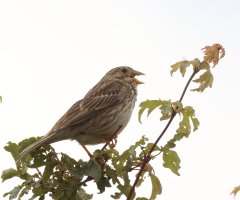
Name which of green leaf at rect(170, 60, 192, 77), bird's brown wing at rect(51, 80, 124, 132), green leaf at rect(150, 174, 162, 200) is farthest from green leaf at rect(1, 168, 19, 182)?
bird's brown wing at rect(51, 80, 124, 132)

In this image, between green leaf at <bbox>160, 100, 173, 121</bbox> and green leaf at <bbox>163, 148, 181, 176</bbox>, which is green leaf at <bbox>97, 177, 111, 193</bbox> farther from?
green leaf at <bbox>160, 100, 173, 121</bbox>

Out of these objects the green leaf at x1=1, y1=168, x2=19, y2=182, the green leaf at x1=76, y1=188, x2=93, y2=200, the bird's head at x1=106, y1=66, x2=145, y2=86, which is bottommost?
the green leaf at x1=76, y1=188, x2=93, y2=200

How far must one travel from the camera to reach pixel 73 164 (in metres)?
3.74

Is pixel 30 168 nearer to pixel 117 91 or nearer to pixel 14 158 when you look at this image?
pixel 14 158

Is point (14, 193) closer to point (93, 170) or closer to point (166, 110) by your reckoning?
point (93, 170)

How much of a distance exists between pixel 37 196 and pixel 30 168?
35 cm

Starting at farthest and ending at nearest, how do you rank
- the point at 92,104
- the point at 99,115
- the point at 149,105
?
1. the point at 92,104
2. the point at 99,115
3. the point at 149,105

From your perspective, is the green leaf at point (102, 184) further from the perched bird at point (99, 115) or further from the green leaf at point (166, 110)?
the perched bird at point (99, 115)

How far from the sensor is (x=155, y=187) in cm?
374

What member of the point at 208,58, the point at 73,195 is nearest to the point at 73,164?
the point at 73,195

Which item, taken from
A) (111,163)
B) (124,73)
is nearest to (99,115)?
(124,73)

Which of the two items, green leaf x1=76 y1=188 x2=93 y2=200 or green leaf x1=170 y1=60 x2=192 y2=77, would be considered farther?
green leaf x1=170 y1=60 x2=192 y2=77

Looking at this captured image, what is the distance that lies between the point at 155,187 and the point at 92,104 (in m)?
3.25

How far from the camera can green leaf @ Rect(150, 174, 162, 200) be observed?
12.2 ft
